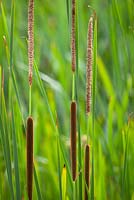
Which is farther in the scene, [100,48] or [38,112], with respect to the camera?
[100,48]

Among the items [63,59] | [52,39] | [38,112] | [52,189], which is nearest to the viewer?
[52,189]

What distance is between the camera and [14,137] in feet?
3.48

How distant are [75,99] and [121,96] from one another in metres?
0.66

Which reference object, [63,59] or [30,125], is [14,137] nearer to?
[30,125]

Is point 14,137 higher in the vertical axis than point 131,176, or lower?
higher

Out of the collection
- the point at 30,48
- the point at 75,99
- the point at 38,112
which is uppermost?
A: the point at 30,48

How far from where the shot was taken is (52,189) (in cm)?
154

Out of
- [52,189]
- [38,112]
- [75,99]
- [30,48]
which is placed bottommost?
[52,189]

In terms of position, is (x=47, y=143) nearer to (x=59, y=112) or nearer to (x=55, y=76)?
(x=59, y=112)

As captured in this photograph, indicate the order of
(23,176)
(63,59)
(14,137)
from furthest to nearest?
(63,59) < (23,176) < (14,137)

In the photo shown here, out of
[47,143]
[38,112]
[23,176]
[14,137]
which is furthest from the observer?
[38,112]

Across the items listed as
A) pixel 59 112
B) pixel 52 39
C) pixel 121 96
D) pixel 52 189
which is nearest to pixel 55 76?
pixel 52 39

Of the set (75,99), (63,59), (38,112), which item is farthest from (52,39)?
(75,99)

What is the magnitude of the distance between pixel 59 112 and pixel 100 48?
0.54 metres
